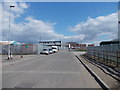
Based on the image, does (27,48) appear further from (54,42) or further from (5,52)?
(54,42)

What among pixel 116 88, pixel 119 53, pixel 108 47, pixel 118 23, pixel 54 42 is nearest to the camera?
pixel 116 88

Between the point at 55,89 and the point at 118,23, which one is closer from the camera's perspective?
the point at 55,89

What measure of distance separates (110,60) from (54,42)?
137 m

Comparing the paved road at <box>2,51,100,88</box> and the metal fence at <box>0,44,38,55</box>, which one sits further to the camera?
the metal fence at <box>0,44,38,55</box>

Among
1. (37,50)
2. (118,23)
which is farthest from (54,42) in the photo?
(118,23)

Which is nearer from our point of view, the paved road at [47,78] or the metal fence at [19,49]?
the paved road at [47,78]

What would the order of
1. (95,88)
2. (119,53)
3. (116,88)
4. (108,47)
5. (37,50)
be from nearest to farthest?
(116,88), (95,88), (119,53), (108,47), (37,50)

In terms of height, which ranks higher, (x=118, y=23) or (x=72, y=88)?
(x=118, y=23)

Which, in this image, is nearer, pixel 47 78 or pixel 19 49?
pixel 47 78

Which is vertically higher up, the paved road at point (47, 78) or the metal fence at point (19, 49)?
the metal fence at point (19, 49)

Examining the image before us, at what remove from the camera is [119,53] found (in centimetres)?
1384

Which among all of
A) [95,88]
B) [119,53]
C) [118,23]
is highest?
[118,23]

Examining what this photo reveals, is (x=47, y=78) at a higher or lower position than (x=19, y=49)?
lower

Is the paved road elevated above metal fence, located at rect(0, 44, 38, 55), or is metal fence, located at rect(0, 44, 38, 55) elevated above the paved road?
metal fence, located at rect(0, 44, 38, 55)
